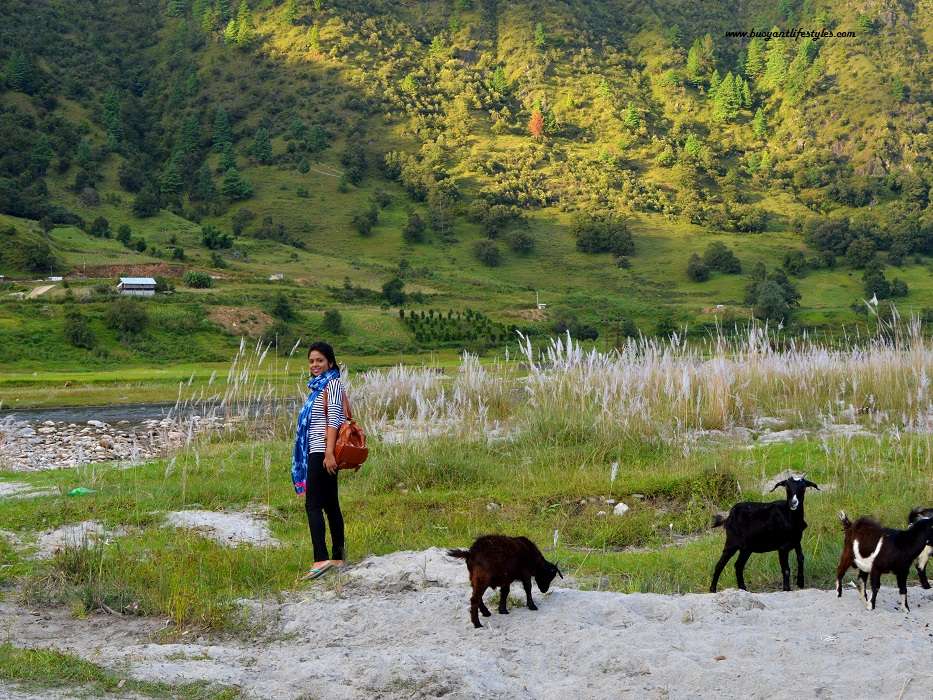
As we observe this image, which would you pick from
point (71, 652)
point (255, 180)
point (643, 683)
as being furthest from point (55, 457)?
point (255, 180)

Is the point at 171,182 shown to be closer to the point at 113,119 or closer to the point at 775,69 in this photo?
the point at 113,119

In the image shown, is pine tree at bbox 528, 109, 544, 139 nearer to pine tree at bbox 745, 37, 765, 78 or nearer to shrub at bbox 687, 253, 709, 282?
shrub at bbox 687, 253, 709, 282

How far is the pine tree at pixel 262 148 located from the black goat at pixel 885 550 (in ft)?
303

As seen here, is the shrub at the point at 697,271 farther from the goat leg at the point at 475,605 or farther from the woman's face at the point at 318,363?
the goat leg at the point at 475,605

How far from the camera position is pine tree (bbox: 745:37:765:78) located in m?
114

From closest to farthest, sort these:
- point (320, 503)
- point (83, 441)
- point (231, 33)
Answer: point (320, 503), point (83, 441), point (231, 33)

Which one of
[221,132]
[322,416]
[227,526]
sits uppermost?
[221,132]

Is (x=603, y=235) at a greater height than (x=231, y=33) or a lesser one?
lesser

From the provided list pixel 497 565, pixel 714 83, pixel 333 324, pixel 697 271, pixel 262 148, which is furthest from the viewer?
pixel 714 83

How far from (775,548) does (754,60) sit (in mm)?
119709

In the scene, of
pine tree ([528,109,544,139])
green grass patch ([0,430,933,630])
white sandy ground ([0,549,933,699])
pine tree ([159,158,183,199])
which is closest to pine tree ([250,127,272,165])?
pine tree ([159,158,183,199])

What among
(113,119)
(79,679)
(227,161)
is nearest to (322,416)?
(79,679)

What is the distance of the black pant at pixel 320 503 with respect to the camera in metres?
7.21

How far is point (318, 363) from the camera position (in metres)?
7.40
